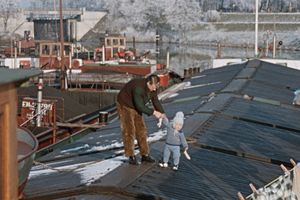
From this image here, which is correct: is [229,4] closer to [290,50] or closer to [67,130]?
[290,50]

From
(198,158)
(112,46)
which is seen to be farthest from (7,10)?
(198,158)

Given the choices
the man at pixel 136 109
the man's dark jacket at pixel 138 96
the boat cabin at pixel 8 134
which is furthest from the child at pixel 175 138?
the boat cabin at pixel 8 134

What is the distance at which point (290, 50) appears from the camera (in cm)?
7831

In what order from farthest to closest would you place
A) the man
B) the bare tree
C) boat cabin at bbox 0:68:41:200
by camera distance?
1. the bare tree
2. the man
3. boat cabin at bbox 0:68:41:200

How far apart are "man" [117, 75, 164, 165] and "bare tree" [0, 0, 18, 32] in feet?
302

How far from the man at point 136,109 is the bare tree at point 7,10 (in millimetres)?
92126

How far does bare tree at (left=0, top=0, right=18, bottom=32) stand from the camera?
100675 mm

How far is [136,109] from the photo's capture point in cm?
904

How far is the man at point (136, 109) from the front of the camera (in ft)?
28.7

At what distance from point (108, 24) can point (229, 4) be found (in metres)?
34.1

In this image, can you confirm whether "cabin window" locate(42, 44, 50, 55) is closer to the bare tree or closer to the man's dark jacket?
the man's dark jacket

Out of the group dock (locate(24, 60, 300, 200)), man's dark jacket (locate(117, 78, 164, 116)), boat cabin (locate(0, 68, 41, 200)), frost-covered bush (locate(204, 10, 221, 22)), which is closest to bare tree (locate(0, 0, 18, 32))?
frost-covered bush (locate(204, 10, 221, 22))

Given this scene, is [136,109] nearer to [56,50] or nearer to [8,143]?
[8,143]

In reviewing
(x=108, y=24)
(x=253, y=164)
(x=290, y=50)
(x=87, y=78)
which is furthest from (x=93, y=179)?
(x=108, y=24)
